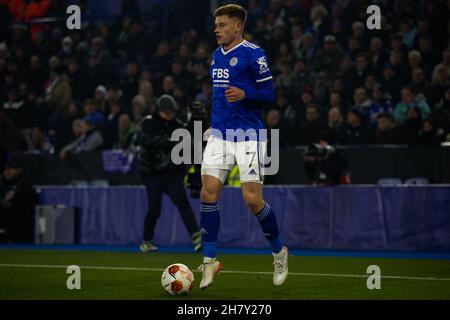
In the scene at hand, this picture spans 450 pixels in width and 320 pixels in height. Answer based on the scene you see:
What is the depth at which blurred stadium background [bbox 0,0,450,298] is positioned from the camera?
56.4ft

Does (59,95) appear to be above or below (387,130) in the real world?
above

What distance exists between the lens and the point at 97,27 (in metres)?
27.4

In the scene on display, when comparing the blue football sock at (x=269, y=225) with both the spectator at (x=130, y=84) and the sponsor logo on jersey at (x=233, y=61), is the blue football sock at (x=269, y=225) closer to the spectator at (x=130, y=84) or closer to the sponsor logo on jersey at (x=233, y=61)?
the sponsor logo on jersey at (x=233, y=61)

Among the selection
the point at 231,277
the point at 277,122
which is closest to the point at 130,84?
the point at 277,122

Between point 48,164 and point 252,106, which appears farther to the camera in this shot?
point 48,164

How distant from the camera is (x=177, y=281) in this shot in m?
9.41

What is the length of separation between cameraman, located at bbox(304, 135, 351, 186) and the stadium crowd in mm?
367

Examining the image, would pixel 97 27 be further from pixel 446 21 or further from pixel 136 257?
pixel 136 257

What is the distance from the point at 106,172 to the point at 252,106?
11.5m

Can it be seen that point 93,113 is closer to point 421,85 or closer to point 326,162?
point 326,162

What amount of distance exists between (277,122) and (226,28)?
369 inches

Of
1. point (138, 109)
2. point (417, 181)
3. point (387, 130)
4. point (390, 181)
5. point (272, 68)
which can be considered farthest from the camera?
Result: point (272, 68)

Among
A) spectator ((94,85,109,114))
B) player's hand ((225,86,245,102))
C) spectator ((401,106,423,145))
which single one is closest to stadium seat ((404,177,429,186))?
spectator ((401,106,423,145))
